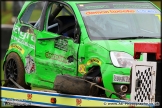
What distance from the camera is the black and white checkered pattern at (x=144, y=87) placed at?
28.3ft

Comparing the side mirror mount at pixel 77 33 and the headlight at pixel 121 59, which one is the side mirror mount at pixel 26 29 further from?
the headlight at pixel 121 59

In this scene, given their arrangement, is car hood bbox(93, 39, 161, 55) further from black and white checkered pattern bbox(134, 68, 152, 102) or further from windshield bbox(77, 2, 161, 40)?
black and white checkered pattern bbox(134, 68, 152, 102)

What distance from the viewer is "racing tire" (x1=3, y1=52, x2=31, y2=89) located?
1240cm

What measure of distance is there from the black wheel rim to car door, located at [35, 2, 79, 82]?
62cm

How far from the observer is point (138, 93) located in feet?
29.1

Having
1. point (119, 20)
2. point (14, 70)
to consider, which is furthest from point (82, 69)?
point (14, 70)

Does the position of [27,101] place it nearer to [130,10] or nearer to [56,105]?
[56,105]

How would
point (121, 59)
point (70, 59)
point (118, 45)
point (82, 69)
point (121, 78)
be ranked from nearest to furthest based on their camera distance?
point (121, 78)
point (121, 59)
point (118, 45)
point (82, 69)
point (70, 59)

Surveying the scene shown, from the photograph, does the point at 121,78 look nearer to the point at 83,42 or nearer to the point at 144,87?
the point at 83,42

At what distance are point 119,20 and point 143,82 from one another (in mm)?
2886

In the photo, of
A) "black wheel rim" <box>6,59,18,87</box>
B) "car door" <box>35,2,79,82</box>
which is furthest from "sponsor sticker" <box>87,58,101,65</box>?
"black wheel rim" <box>6,59,18,87</box>

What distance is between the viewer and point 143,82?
8.73m

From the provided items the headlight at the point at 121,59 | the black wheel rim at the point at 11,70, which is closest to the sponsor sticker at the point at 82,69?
the headlight at the point at 121,59

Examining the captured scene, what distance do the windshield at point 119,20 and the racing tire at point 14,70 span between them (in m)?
1.54
